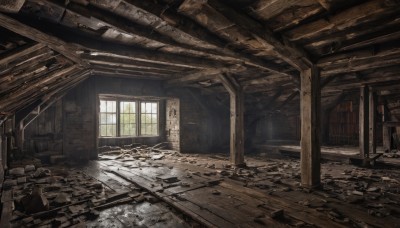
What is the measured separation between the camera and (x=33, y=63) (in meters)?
3.03

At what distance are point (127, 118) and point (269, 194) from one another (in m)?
7.84

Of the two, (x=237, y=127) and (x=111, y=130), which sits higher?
(x=237, y=127)

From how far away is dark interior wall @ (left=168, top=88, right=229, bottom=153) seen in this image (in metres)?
9.89

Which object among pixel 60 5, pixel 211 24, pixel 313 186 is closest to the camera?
pixel 60 5

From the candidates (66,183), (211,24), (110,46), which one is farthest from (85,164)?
(211,24)

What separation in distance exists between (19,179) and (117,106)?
5841 millimetres

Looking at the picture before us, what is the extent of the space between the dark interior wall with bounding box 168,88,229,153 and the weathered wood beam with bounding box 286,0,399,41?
6.75 m

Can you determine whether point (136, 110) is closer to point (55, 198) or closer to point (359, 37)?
point (55, 198)

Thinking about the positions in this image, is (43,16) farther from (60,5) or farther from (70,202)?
(70,202)

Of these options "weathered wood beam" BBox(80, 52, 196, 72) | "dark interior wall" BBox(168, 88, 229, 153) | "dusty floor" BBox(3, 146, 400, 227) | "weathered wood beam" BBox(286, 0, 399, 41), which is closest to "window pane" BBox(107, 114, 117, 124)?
"dark interior wall" BBox(168, 88, 229, 153)

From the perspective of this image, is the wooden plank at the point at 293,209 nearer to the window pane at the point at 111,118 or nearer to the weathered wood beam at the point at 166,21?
the weathered wood beam at the point at 166,21

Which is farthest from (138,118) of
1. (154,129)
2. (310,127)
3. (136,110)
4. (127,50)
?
(310,127)

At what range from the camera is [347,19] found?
8.87ft

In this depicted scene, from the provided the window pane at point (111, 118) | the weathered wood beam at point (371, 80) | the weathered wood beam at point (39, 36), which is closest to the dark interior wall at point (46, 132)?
the window pane at point (111, 118)
